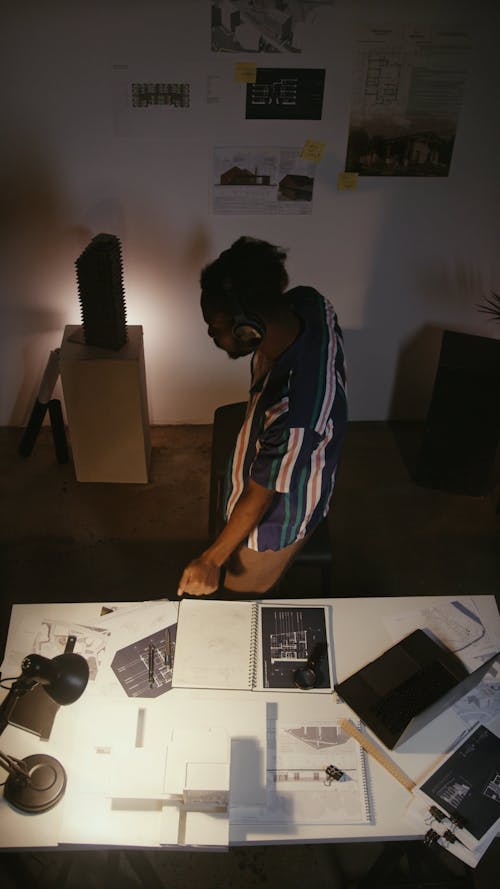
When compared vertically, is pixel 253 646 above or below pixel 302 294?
below

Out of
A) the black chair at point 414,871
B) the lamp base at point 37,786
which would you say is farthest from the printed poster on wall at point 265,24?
the black chair at point 414,871

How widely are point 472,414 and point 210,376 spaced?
134cm

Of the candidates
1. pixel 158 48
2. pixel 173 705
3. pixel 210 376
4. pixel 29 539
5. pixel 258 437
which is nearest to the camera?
pixel 173 705

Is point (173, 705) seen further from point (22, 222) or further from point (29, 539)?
point (22, 222)

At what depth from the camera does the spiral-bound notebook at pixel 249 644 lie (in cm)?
173

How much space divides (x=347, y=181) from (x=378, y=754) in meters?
2.35

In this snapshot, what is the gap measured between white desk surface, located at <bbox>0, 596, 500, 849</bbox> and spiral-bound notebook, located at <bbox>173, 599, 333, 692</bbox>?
3 cm

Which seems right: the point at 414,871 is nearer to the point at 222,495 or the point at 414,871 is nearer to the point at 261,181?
the point at 222,495

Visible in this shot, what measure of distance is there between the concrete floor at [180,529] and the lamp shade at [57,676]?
4.39ft

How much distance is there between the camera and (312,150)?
9.46ft

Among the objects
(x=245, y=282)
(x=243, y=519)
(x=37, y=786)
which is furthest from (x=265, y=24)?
(x=37, y=786)

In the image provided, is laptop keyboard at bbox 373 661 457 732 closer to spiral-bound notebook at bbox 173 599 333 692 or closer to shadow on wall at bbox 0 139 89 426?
spiral-bound notebook at bbox 173 599 333 692

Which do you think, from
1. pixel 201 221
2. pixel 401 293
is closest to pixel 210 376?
pixel 201 221

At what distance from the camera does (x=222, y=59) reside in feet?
8.73
